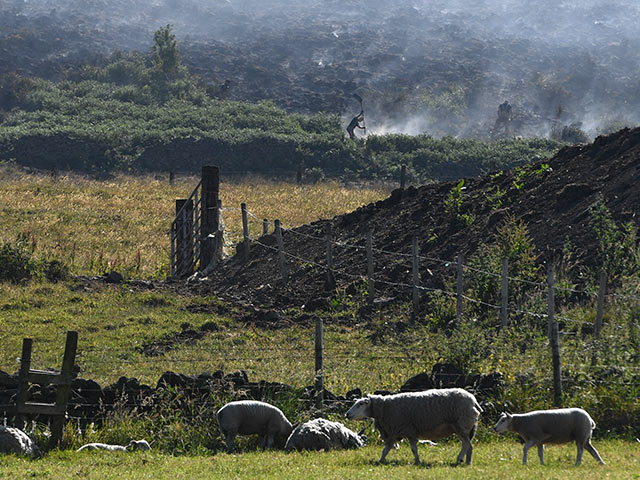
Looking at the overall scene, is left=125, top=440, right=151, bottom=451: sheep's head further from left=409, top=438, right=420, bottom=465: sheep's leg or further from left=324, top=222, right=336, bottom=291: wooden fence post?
left=324, top=222, right=336, bottom=291: wooden fence post

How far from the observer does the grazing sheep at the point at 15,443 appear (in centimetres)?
1180

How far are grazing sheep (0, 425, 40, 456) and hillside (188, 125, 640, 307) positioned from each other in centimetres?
1177

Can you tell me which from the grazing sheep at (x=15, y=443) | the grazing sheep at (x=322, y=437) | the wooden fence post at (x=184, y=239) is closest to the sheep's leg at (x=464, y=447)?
the grazing sheep at (x=322, y=437)

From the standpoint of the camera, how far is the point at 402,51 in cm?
12850

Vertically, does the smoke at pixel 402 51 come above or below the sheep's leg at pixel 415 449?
above

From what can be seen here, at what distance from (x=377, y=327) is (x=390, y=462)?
9.43m

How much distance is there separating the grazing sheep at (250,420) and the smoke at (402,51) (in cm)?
7559

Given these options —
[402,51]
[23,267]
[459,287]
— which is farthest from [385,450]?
[402,51]

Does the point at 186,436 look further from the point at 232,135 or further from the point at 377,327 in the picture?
the point at 232,135

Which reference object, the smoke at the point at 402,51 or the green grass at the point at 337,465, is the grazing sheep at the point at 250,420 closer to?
the green grass at the point at 337,465

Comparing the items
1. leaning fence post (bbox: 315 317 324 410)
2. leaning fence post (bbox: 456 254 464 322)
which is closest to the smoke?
leaning fence post (bbox: 456 254 464 322)

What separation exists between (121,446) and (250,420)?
5.38 feet

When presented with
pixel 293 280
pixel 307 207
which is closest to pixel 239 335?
pixel 293 280

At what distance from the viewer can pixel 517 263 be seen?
21.0 metres
